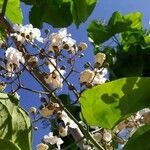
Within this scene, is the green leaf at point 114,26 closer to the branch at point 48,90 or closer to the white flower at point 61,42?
the white flower at point 61,42

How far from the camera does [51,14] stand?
1237mm

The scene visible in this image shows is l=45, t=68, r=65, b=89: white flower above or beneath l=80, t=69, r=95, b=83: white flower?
above

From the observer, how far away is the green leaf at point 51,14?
1205 millimetres

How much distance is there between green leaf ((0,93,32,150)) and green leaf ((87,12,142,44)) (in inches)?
42.8

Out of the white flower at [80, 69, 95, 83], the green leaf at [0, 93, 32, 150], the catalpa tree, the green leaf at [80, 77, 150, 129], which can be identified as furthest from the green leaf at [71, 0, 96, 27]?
the green leaf at [0, 93, 32, 150]

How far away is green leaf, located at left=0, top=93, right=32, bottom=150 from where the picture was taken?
1.45 feet

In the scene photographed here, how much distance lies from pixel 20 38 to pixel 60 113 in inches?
7.9

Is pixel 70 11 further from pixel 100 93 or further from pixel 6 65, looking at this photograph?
pixel 100 93

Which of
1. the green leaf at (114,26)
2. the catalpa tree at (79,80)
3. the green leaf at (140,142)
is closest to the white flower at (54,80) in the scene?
the catalpa tree at (79,80)

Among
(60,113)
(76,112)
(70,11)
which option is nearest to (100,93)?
(60,113)

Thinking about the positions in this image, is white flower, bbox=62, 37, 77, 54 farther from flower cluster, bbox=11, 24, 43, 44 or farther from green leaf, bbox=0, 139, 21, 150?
green leaf, bbox=0, 139, 21, 150

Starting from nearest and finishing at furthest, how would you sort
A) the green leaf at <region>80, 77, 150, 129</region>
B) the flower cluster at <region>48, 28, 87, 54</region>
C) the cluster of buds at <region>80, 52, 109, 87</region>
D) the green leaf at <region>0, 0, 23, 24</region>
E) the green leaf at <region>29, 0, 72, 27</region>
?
the green leaf at <region>80, 77, 150, 129</region>
the cluster of buds at <region>80, 52, 109, 87</region>
the flower cluster at <region>48, 28, 87, 54</region>
the green leaf at <region>0, 0, 23, 24</region>
the green leaf at <region>29, 0, 72, 27</region>

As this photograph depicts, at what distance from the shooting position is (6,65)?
3.08ft

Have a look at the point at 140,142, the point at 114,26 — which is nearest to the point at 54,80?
the point at 140,142
